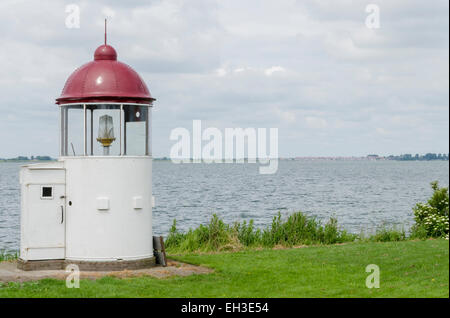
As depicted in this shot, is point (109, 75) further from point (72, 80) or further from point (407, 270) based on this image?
point (407, 270)

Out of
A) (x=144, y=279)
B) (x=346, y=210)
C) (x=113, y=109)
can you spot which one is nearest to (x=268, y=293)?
(x=144, y=279)

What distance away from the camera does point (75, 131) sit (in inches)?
568

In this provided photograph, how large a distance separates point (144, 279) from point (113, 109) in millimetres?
3841

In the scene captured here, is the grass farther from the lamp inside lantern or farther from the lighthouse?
the lamp inside lantern

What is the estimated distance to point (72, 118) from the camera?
14609 millimetres

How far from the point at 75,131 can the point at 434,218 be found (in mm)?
12099

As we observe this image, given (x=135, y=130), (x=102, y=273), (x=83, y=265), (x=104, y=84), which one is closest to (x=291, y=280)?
(x=102, y=273)

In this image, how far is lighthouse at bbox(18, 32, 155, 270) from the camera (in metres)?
13.7

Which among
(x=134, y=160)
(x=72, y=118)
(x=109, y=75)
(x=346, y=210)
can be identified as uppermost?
(x=109, y=75)

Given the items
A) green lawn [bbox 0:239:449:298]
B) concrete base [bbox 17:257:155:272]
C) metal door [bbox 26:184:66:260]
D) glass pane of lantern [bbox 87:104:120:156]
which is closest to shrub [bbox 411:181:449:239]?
green lawn [bbox 0:239:449:298]

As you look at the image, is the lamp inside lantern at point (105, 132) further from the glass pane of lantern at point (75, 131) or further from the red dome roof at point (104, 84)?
the red dome roof at point (104, 84)

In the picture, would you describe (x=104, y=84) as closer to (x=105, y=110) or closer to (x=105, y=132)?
(x=105, y=110)

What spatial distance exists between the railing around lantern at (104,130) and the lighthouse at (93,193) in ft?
0.07

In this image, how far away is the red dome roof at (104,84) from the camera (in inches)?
550
